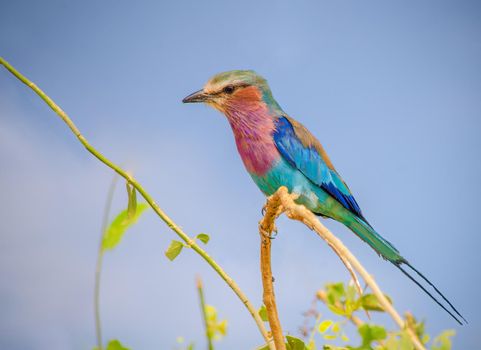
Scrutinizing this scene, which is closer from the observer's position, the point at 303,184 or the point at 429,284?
the point at 429,284

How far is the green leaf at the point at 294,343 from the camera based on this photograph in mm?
1063

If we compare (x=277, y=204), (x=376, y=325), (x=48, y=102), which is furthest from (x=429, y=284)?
(x=48, y=102)

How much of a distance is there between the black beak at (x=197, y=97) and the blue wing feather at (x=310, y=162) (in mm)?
317

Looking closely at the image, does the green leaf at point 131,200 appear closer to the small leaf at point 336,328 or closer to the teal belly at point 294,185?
the small leaf at point 336,328

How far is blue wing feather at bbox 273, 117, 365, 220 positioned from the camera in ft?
6.57

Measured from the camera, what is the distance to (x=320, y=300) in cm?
98

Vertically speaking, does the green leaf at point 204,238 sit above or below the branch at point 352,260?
above

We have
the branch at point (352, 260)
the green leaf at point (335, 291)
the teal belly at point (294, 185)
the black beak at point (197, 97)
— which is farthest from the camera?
the black beak at point (197, 97)

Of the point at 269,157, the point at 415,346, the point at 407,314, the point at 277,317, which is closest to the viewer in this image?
the point at 415,346

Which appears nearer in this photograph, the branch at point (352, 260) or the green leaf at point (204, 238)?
the branch at point (352, 260)

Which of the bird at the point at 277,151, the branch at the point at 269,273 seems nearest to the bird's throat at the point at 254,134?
the bird at the point at 277,151

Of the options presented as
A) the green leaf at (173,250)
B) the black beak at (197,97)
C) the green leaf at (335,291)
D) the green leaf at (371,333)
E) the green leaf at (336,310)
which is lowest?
the green leaf at (371,333)

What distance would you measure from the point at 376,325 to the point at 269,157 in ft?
4.28

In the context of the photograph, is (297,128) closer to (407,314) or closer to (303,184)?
(303,184)
